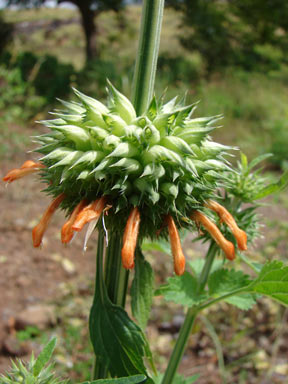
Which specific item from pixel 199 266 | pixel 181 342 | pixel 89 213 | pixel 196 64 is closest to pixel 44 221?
pixel 89 213

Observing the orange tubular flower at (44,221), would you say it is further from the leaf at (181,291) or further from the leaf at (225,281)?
the leaf at (225,281)

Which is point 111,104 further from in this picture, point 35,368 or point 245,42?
point 245,42

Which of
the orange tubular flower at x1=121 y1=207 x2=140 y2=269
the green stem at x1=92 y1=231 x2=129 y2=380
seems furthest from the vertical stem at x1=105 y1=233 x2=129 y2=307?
the orange tubular flower at x1=121 y1=207 x2=140 y2=269

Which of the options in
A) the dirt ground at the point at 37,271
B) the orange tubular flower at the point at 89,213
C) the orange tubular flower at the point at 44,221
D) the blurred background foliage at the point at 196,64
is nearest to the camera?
the orange tubular flower at the point at 89,213

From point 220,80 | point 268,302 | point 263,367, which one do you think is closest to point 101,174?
point 263,367

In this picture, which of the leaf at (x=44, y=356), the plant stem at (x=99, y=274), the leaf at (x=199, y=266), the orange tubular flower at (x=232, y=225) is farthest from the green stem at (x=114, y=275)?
the leaf at (x=199, y=266)

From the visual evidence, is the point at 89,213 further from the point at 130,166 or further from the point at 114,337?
the point at 114,337

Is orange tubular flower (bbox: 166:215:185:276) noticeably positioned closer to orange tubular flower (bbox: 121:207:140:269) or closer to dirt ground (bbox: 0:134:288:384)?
orange tubular flower (bbox: 121:207:140:269)
